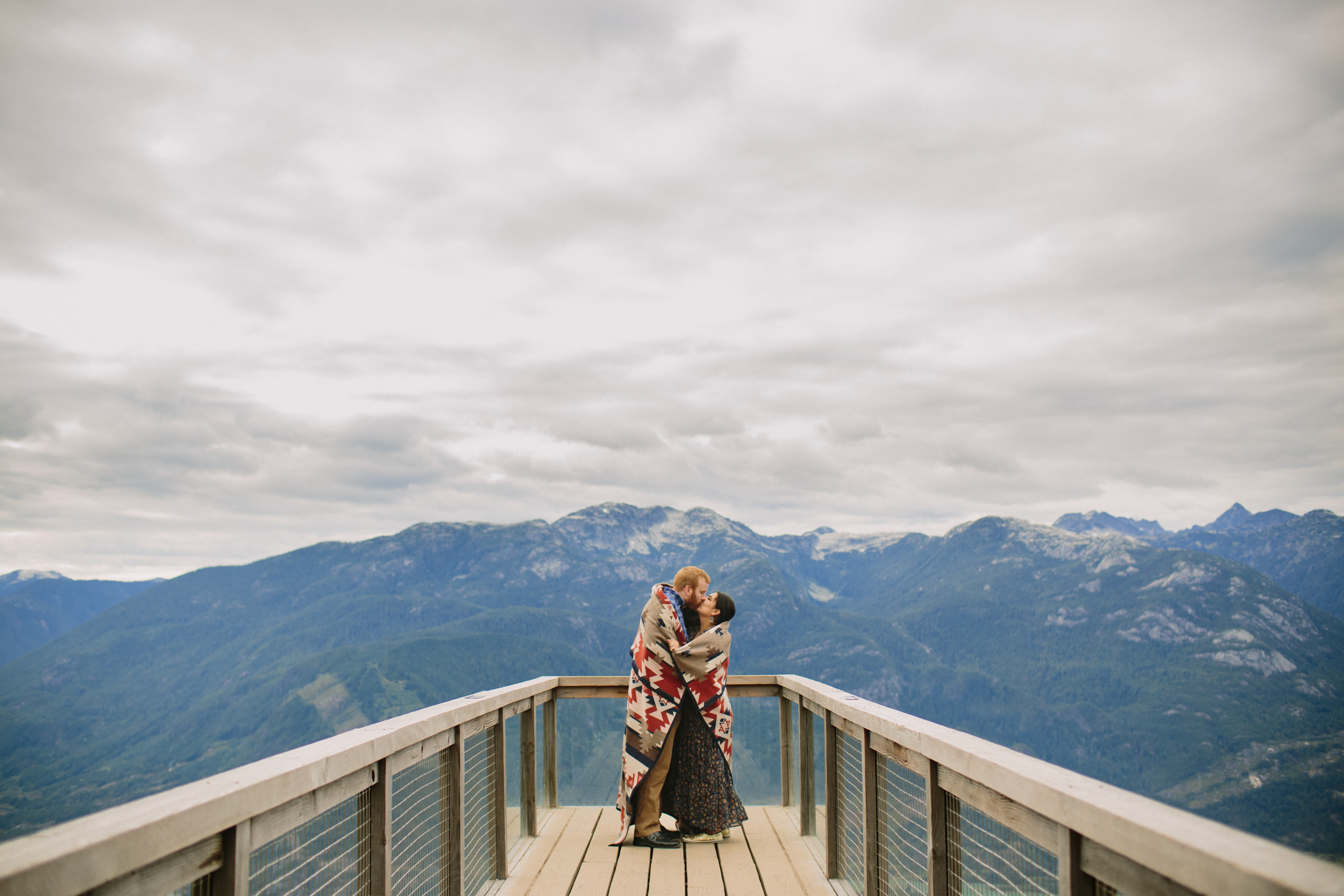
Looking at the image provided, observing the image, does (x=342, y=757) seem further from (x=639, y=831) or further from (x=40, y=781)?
(x=40, y=781)

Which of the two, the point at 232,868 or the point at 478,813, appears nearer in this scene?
the point at 232,868

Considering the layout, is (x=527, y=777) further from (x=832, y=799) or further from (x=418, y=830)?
(x=832, y=799)

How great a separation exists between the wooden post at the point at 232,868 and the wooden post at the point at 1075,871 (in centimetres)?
182

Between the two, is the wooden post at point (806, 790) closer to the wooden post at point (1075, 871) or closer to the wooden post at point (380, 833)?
the wooden post at point (380, 833)

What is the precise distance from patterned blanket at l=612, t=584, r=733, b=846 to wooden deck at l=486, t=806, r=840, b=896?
295 mm

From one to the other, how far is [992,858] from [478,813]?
260 centimetres

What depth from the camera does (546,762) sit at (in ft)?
18.5

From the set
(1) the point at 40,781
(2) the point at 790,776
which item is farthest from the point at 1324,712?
(1) the point at 40,781

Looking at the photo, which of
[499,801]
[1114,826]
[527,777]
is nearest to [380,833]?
[499,801]

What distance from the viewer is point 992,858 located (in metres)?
2.25

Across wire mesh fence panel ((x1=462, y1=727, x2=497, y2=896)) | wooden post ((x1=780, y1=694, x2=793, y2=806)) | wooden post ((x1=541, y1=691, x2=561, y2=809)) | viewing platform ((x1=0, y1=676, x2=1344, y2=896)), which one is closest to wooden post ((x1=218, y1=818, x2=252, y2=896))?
viewing platform ((x1=0, y1=676, x2=1344, y2=896))

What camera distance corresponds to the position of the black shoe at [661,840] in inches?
178

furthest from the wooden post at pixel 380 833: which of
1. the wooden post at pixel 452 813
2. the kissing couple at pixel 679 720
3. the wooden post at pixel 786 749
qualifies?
the wooden post at pixel 786 749

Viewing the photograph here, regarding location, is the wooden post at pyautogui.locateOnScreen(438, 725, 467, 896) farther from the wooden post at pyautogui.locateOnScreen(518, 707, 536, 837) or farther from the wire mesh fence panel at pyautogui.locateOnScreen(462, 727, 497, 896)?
the wooden post at pyautogui.locateOnScreen(518, 707, 536, 837)
